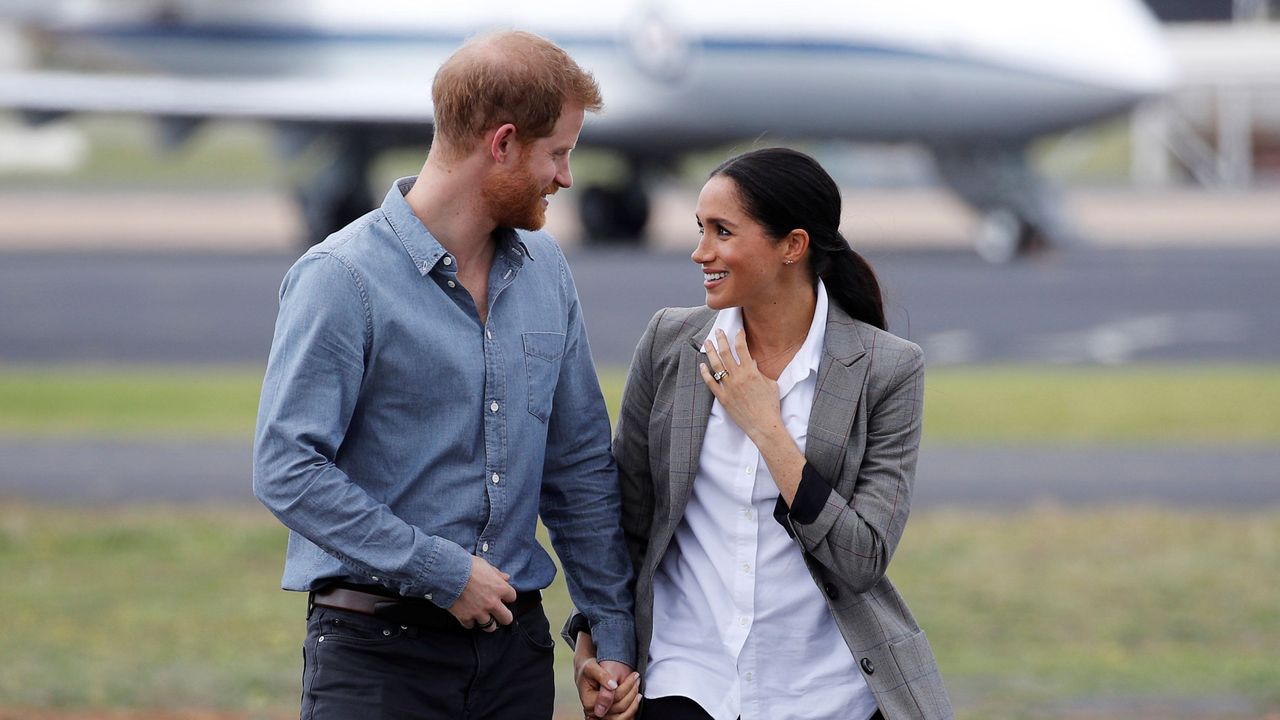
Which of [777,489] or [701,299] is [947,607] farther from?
[701,299]

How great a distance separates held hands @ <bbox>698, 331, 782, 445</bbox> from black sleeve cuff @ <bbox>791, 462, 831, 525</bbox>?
0.35 ft

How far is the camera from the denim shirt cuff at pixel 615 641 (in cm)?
308

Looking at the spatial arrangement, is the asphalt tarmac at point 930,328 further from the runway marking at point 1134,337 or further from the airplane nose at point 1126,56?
the airplane nose at point 1126,56

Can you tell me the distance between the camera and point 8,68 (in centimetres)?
5644

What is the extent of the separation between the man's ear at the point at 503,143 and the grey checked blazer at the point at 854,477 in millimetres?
515

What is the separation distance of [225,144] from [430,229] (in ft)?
224

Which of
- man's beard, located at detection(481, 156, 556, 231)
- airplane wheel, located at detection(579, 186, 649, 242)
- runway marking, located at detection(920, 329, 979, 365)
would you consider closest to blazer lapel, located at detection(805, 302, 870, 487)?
man's beard, located at detection(481, 156, 556, 231)

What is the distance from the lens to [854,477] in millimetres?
2967

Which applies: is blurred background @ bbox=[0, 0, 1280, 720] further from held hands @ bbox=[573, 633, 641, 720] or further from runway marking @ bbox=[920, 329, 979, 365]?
held hands @ bbox=[573, 633, 641, 720]

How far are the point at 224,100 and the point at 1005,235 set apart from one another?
36.1ft

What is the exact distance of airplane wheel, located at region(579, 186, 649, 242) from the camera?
28.2m

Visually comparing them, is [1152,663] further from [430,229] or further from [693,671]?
[430,229]

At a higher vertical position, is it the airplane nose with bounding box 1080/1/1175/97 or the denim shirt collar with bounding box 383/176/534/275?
the airplane nose with bounding box 1080/1/1175/97

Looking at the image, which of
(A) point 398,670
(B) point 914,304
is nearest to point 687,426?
(A) point 398,670
